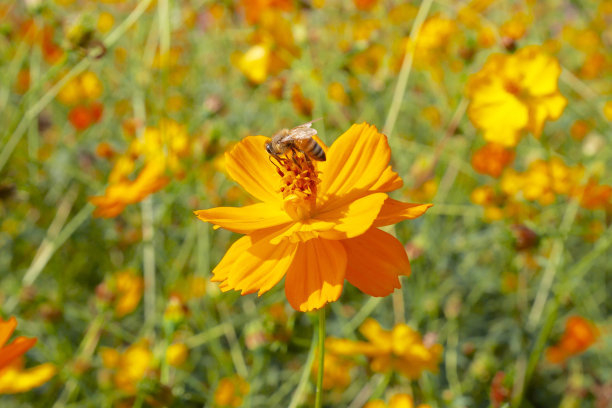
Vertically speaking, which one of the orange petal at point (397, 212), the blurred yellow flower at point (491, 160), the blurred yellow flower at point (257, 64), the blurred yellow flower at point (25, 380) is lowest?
the blurred yellow flower at point (491, 160)

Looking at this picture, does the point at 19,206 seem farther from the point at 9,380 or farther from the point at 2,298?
the point at 9,380

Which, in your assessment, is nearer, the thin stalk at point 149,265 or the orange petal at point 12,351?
the orange petal at point 12,351

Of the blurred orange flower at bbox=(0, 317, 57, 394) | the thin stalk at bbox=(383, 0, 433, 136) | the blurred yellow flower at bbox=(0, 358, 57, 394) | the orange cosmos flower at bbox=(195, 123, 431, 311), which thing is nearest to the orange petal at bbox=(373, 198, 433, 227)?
the orange cosmos flower at bbox=(195, 123, 431, 311)

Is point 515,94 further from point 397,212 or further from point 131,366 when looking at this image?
point 131,366

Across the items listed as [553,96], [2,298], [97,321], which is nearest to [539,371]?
[553,96]

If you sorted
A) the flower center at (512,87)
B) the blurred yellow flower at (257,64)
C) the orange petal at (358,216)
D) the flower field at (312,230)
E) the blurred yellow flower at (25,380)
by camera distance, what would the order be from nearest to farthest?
the orange petal at (358,216) → the flower field at (312,230) → the blurred yellow flower at (25,380) → the flower center at (512,87) → the blurred yellow flower at (257,64)

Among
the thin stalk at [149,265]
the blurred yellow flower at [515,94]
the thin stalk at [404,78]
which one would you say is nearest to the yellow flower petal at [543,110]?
the blurred yellow flower at [515,94]

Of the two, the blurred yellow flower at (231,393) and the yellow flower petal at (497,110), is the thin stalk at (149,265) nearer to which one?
the blurred yellow flower at (231,393)

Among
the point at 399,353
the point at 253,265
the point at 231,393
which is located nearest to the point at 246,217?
the point at 253,265

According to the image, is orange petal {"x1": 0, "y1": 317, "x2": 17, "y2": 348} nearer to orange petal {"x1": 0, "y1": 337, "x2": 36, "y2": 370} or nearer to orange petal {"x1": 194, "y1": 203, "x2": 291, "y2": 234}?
orange petal {"x1": 0, "y1": 337, "x2": 36, "y2": 370}
